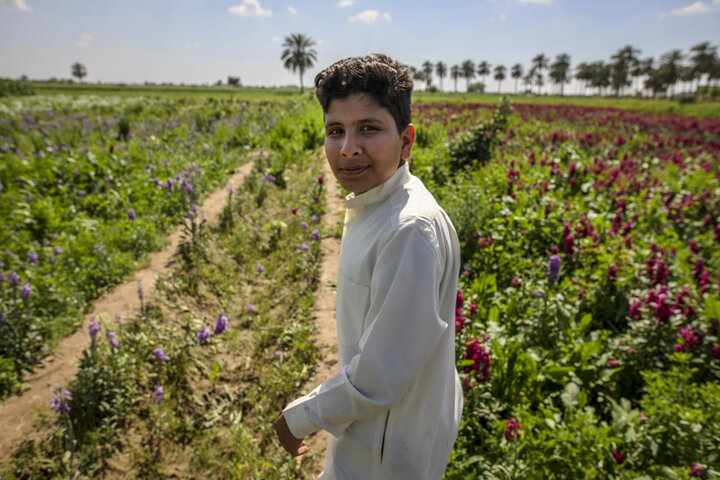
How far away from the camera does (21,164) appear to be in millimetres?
6812

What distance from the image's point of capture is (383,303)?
94 cm

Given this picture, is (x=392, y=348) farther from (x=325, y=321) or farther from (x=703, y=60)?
(x=703, y=60)

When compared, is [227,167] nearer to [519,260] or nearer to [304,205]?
[304,205]

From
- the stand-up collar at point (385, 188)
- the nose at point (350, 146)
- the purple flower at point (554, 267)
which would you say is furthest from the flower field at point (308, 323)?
the nose at point (350, 146)

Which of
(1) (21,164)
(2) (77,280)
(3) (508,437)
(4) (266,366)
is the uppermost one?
(1) (21,164)

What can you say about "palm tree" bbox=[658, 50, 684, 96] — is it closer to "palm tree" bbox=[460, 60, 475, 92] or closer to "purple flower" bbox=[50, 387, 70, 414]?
"palm tree" bbox=[460, 60, 475, 92]

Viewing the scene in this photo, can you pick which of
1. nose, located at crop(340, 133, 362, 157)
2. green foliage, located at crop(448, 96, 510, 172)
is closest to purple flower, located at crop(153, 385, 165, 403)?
nose, located at crop(340, 133, 362, 157)

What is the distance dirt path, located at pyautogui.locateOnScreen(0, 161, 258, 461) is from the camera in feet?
8.77

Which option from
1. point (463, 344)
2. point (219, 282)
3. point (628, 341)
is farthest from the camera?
point (219, 282)

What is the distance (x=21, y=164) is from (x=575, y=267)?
383 inches

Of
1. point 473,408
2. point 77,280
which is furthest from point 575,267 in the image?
point 77,280

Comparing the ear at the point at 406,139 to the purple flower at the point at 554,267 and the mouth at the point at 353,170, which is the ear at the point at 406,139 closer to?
the mouth at the point at 353,170

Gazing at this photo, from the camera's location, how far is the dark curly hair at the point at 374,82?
1.09 m

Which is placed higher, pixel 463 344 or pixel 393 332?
pixel 393 332
